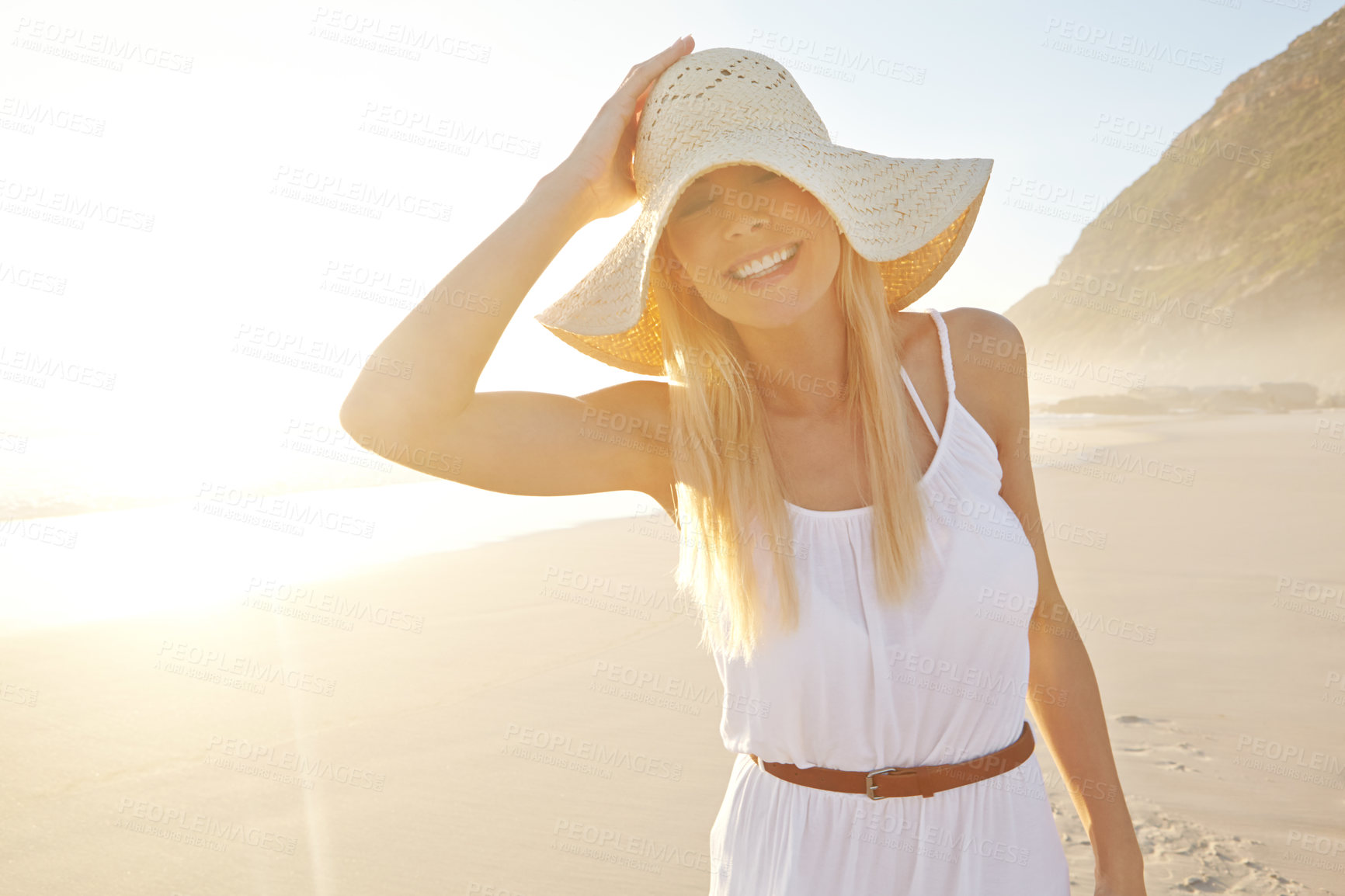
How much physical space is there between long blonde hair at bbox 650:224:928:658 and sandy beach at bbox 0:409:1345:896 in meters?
2.32

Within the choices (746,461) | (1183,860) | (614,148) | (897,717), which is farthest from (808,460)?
(1183,860)

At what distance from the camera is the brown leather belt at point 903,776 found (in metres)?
1.54

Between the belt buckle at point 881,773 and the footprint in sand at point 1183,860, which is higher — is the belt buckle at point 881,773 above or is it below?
above

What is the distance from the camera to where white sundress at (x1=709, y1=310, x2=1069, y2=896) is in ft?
5.05

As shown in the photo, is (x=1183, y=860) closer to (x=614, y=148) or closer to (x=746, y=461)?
(x=746, y=461)

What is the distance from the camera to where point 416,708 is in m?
4.93

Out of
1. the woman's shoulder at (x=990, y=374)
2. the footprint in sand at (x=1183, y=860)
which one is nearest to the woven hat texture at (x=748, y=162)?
the woman's shoulder at (x=990, y=374)

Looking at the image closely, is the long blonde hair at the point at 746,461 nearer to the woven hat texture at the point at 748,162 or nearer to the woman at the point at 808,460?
the woman at the point at 808,460

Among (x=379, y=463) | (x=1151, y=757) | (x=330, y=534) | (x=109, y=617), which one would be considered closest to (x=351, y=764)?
(x=109, y=617)

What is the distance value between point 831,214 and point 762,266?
0.17 metres

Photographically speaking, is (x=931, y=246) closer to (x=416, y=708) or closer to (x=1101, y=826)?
(x=1101, y=826)

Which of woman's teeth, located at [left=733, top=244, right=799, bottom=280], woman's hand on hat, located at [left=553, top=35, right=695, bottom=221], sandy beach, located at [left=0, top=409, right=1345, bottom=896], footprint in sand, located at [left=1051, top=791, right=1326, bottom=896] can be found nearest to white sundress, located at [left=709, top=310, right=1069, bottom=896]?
woman's teeth, located at [left=733, top=244, right=799, bottom=280]

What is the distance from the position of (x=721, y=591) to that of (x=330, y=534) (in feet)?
29.4

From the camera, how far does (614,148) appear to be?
183 cm
